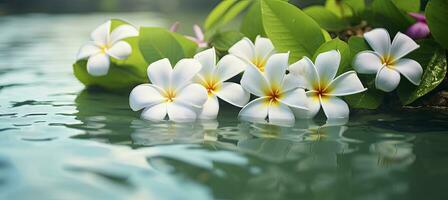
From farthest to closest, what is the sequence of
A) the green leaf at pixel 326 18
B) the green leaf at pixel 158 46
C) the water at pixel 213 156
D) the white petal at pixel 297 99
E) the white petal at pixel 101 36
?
the green leaf at pixel 326 18 < the white petal at pixel 101 36 < the green leaf at pixel 158 46 < the white petal at pixel 297 99 < the water at pixel 213 156

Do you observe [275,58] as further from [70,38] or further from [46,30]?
[46,30]

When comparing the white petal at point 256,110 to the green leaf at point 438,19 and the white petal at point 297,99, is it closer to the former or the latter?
the white petal at point 297,99

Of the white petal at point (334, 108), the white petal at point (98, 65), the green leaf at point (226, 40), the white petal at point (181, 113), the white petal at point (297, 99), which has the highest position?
the green leaf at point (226, 40)

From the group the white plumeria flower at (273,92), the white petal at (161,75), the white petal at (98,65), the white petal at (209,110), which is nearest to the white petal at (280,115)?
the white plumeria flower at (273,92)

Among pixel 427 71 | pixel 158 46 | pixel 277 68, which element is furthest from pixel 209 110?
pixel 427 71

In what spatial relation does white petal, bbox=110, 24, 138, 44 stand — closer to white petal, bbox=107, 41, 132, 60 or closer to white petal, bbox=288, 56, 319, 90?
white petal, bbox=107, 41, 132, 60
